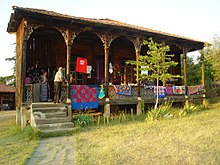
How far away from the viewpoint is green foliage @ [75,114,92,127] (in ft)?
31.5

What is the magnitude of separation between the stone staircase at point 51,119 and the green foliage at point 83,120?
0.58 m

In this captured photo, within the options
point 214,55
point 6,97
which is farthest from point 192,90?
point 6,97

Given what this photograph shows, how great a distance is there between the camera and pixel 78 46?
45.6ft

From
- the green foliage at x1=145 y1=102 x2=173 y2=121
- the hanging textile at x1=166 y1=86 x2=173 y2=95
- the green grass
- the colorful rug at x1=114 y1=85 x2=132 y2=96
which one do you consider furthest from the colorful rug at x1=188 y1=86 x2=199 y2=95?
the green grass

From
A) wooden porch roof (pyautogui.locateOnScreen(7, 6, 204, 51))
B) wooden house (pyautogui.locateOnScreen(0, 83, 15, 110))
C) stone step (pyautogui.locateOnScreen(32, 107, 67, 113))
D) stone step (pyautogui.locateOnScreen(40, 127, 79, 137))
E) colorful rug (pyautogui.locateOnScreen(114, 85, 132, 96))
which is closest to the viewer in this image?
stone step (pyautogui.locateOnScreen(40, 127, 79, 137))

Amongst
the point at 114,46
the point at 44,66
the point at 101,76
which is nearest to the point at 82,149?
the point at 44,66

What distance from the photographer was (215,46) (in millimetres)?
18969

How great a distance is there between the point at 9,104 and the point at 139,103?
935 inches

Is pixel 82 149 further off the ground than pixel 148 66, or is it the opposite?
pixel 148 66

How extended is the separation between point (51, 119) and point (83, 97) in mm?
Result: 2356

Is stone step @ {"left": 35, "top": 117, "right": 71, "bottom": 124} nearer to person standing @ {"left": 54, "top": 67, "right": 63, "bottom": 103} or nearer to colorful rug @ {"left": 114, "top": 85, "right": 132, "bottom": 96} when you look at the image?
person standing @ {"left": 54, "top": 67, "right": 63, "bottom": 103}

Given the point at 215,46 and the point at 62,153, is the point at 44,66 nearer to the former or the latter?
the point at 62,153

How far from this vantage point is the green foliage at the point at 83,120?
959cm

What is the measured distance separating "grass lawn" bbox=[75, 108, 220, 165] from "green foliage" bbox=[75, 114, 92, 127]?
1494mm
